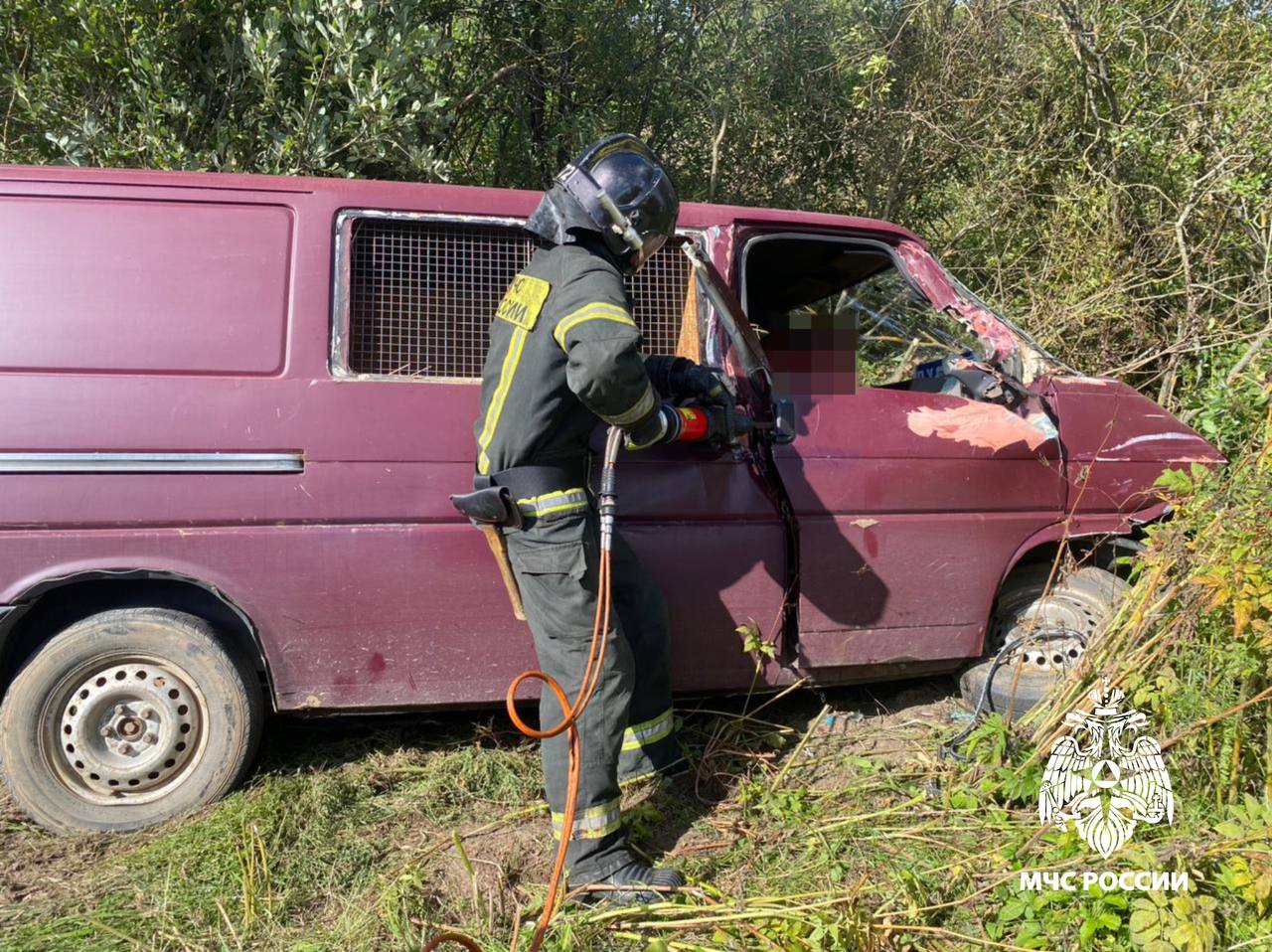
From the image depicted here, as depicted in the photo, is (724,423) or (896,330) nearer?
(724,423)

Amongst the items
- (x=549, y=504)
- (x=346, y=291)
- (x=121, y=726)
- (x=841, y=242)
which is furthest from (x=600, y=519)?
(x=121, y=726)

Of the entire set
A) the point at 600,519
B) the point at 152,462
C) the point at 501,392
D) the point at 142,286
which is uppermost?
the point at 142,286

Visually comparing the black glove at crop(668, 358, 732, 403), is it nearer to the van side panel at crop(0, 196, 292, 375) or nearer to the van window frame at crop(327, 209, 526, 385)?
the van window frame at crop(327, 209, 526, 385)

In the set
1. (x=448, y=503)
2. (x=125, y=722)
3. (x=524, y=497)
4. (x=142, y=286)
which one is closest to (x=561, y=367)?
(x=524, y=497)

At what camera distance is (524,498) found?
8.43ft

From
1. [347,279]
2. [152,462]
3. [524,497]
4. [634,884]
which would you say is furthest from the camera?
[347,279]

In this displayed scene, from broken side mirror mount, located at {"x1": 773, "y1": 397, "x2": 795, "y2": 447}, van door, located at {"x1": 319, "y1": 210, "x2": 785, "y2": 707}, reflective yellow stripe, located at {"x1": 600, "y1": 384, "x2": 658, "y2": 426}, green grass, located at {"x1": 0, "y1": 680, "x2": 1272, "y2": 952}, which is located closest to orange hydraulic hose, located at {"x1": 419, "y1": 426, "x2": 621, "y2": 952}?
reflective yellow stripe, located at {"x1": 600, "y1": 384, "x2": 658, "y2": 426}

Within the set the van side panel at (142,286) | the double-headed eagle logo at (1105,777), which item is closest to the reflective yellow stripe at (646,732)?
the double-headed eagle logo at (1105,777)

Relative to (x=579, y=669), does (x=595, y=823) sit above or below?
below

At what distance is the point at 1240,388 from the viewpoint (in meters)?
4.38

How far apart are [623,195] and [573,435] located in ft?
2.43

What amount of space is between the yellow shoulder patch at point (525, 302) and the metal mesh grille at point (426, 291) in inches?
14.3

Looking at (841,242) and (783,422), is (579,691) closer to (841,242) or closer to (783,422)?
(783,422)

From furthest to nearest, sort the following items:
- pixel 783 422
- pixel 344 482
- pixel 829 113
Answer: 1. pixel 829 113
2. pixel 783 422
3. pixel 344 482
